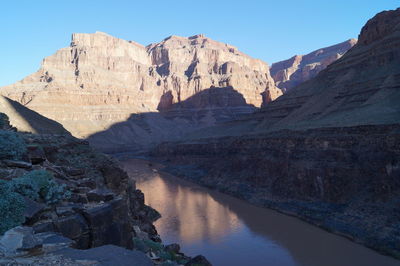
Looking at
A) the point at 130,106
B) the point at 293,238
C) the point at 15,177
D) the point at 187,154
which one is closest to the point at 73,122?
the point at 130,106

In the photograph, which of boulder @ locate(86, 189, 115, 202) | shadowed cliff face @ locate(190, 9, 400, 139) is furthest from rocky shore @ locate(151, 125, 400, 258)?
boulder @ locate(86, 189, 115, 202)

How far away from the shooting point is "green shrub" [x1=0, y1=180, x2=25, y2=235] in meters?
8.47

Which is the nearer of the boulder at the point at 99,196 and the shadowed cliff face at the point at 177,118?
the boulder at the point at 99,196

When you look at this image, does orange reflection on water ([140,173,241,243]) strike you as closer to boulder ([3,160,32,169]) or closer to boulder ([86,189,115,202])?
boulder ([3,160,32,169])

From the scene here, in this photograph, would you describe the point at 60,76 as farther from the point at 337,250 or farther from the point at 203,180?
the point at 337,250

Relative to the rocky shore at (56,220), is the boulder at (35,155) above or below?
above

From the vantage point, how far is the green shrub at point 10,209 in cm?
847

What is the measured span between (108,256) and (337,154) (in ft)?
113

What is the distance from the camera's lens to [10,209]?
29.0 feet

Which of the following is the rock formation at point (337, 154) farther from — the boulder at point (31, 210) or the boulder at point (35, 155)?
the boulder at point (31, 210)

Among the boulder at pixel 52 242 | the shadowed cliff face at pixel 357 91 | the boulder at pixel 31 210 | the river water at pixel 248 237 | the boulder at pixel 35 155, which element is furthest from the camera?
the shadowed cliff face at pixel 357 91

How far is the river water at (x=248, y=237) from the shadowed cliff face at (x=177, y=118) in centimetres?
8429

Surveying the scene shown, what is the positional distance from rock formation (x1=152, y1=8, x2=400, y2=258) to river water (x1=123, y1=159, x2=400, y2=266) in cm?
158

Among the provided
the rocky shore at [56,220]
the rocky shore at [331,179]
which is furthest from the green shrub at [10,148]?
the rocky shore at [331,179]
